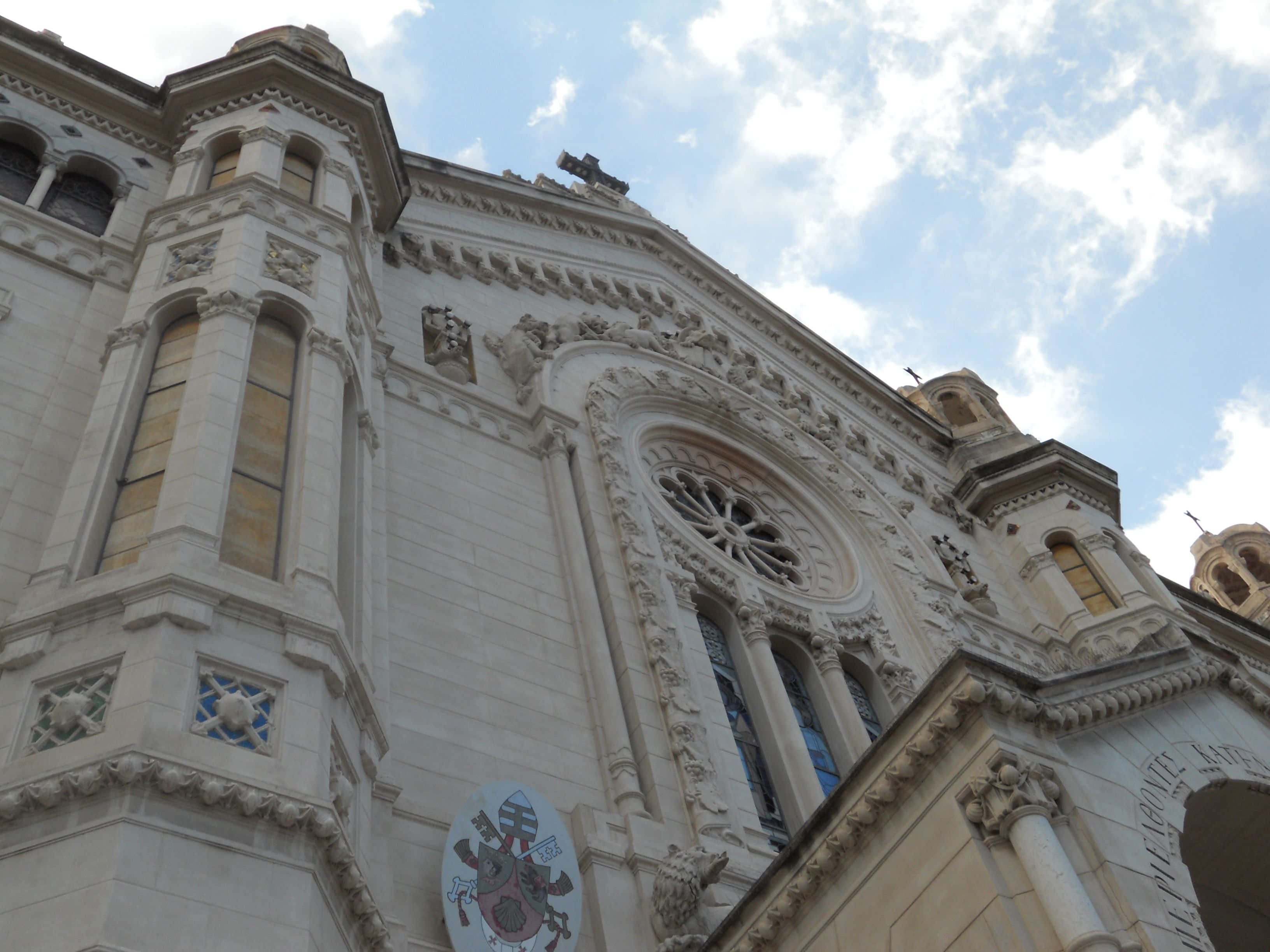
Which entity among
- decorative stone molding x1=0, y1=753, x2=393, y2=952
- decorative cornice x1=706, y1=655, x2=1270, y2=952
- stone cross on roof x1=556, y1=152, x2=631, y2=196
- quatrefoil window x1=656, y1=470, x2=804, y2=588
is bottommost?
decorative cornice x1=706, y1=655, x2=1270, y2=952

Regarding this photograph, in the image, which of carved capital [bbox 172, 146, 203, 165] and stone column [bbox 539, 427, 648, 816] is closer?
stone column [bbox 539, 427, 648, 816]

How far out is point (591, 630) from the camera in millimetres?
13133

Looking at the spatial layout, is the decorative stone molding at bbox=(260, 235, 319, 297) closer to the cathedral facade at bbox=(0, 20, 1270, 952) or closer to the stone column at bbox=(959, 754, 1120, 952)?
the cathedral facade at bbox=(0, 20, 1270, 952)

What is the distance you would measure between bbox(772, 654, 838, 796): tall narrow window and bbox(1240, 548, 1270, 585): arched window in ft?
100

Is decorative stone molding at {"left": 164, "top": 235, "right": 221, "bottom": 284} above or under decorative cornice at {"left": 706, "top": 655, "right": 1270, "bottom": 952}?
above

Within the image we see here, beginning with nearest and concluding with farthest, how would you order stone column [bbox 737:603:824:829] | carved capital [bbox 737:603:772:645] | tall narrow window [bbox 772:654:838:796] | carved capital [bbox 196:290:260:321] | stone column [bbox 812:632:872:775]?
carved capital [bbox 196:290:260:321] < stone column [bbox 737:603:824:829] < tall narrow window [bbox 772:654:838:796] < stone column [bbox 812:632:872:775] < carved capital [bbox 737:603:772:645]

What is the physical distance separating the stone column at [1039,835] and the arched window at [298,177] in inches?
420

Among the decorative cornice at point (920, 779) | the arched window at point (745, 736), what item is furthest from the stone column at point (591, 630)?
the decorative cornice at point (920, 779)

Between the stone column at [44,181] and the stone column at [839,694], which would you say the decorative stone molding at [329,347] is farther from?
the stone column at [839,694]

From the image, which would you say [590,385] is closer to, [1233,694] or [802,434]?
[802,434]

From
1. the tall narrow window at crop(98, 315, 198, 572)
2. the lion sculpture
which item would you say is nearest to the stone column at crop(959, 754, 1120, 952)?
the lion sculpture

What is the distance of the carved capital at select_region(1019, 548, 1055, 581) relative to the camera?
73.2 ft

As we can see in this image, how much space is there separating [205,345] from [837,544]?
429 inches

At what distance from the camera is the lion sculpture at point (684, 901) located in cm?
973
